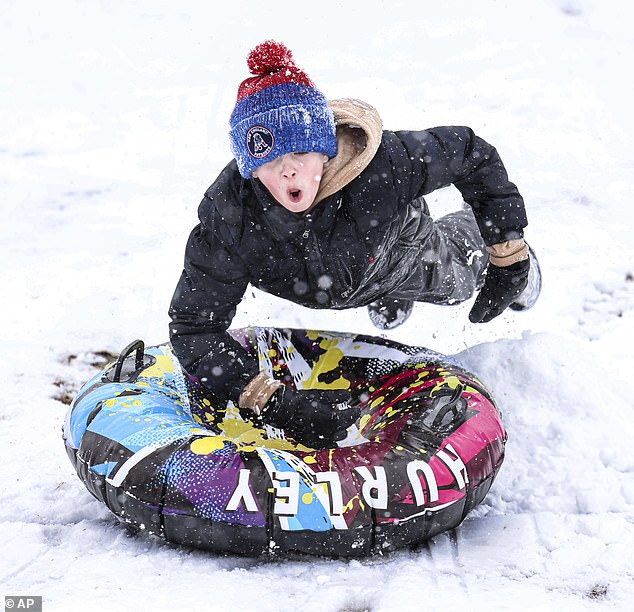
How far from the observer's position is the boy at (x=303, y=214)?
6.89ft

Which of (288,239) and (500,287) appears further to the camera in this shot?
(500,287)

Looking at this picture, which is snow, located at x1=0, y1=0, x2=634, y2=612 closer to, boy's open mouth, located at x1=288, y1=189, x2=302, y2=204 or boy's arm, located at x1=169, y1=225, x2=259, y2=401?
boy's arm, located at x1=169, y1=225, x2=259, y2=401

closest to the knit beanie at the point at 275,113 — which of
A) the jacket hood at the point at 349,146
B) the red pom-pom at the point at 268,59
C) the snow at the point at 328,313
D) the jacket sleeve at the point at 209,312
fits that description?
the red pom-pom at the point at 268,59

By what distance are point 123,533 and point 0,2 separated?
676 cm

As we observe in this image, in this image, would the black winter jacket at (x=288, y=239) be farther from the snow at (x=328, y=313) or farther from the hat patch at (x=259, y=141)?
the snow at (x=328, y=313)

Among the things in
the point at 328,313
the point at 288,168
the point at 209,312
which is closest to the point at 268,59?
the point at 288,168

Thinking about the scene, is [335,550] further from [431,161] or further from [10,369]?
[10,369]

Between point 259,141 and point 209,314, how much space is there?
572 millimetres

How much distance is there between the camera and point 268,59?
82.0 inches

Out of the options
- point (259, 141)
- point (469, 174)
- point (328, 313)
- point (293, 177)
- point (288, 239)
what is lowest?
point (328, 313)

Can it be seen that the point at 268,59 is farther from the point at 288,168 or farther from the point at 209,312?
the point at 209,312

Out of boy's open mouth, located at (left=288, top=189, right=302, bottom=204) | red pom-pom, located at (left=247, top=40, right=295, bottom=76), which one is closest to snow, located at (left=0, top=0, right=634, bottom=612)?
boy's open mouth, located at (left=288, top=189, right=302, bottom=204)

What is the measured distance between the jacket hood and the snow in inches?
42.5

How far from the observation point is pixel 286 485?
2016mm
